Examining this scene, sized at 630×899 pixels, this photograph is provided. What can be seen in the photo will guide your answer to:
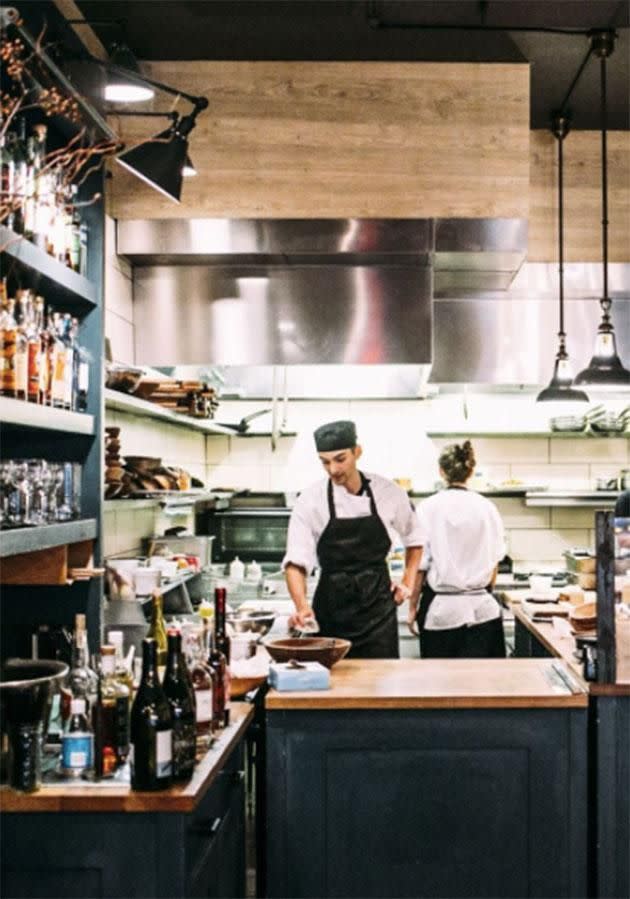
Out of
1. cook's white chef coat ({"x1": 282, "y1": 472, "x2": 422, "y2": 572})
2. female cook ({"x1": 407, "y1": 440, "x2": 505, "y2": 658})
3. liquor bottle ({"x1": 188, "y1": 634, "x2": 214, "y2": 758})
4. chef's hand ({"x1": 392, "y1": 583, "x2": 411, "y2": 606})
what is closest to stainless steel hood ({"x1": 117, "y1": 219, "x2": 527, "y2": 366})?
cook's white chef coat ({"x1": 282, "y1": 472, "x2": 422, "y2": 572})

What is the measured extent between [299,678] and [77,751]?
0.95 metres

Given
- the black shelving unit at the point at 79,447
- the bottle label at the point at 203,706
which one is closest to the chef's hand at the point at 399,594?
the black shelving unit at the point at 79,447

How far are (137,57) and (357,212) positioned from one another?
1.28 m

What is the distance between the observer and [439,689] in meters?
3.37

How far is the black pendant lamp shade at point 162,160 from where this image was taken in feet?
12.0

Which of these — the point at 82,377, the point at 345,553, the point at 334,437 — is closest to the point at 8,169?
the point at 82,377

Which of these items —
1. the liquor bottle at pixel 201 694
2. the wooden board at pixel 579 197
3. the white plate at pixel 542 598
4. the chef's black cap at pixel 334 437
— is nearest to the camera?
the liquor bottle at pixel 201 694

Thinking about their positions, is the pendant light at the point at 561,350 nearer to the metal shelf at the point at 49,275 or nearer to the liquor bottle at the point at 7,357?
the metal shelf at the point at 49,275

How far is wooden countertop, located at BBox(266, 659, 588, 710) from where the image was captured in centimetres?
325

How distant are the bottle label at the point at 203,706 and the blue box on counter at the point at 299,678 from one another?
0.55m

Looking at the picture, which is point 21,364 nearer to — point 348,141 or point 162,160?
point 162,160

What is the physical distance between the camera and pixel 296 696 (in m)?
3.27

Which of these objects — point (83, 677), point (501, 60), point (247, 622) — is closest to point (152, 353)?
point (247, 622)

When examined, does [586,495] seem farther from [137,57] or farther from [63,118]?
[63,118]
